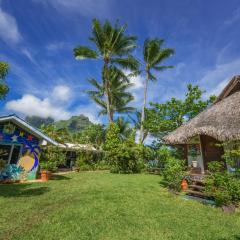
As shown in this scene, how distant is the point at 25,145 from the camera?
10.9m

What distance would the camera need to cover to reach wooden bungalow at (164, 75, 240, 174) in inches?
340

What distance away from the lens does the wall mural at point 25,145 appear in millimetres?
10264

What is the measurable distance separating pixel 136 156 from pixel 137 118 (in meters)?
13.5

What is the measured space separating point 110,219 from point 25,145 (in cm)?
817

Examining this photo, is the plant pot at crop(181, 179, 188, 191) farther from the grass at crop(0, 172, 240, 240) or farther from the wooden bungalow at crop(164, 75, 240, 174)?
the grass at crop(0, 172, 240, 240)

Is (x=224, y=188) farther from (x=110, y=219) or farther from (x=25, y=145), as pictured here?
(x=25, y=145)

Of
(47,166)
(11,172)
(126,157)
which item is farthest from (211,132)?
(11,172)

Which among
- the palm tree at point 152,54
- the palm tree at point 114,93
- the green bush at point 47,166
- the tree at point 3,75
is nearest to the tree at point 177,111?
the palm tree at point 152,54

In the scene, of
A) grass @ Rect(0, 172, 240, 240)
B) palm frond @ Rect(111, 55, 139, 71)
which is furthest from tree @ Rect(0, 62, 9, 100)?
palm frond @ Rect(111, 55, 139, 71)

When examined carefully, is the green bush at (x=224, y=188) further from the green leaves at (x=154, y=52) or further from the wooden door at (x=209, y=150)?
the green leaves at (x=154, y=52)

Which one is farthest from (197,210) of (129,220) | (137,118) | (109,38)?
(137,118)

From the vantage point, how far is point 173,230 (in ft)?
14.0

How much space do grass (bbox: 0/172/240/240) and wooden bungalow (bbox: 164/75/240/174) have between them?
321 cm

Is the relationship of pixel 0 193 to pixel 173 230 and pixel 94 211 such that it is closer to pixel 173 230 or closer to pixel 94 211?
pixel 94 211
